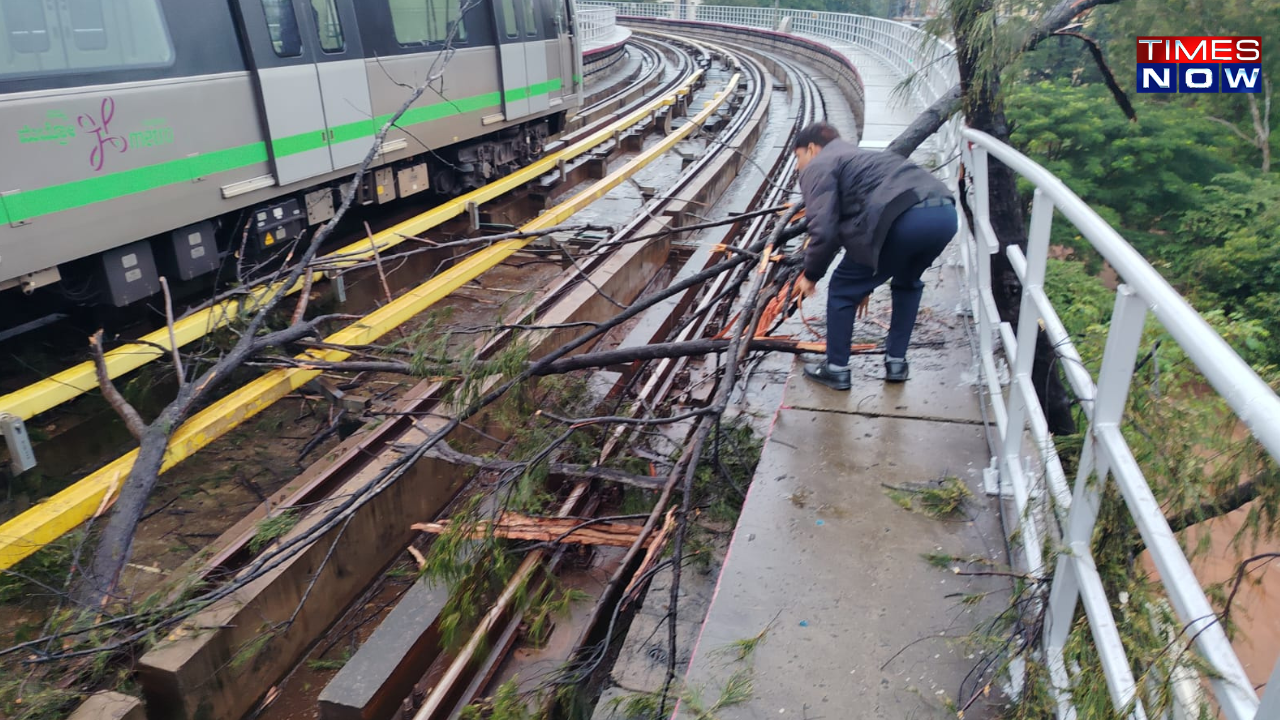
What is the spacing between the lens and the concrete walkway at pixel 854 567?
2.44 metres

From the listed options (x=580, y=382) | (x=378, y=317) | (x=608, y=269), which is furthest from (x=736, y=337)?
(x=608, y=269)

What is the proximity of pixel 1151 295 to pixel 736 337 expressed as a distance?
75.0 inches

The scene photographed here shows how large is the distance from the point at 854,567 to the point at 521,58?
9.22m

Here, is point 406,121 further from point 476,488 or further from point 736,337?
point 736,337

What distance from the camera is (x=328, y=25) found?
7148 mm

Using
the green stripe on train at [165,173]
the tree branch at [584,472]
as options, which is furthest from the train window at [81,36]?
the tree branch at [584,472]

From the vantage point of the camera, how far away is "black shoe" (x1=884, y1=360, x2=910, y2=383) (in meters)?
4.21

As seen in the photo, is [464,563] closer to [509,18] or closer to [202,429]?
[202,429]

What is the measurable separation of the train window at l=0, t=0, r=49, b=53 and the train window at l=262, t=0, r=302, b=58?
1683 mm

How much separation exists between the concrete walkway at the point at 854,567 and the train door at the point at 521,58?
23.9 feet

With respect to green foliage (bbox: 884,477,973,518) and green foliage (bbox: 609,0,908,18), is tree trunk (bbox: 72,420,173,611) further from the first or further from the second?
green foliage (bbox: 609,0,908,18)

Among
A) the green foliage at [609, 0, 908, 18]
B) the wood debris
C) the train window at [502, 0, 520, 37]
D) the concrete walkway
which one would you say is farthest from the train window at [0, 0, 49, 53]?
the green foliage at [609, 0, 908, 18]

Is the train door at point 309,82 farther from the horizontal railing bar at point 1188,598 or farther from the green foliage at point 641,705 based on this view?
the horizontal railing bar at point 1188,598

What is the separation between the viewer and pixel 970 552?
2918 mm
